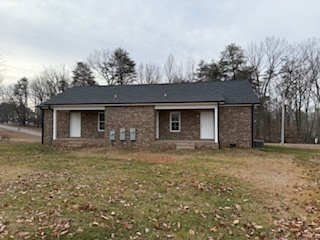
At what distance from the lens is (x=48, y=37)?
22906mm

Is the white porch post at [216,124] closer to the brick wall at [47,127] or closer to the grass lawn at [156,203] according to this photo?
the grass lawn at [156,203]

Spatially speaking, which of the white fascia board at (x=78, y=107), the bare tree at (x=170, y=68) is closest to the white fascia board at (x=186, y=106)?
the white fascia board at (x=78, y=107)

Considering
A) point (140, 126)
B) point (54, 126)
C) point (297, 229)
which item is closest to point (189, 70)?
point (140, 126)

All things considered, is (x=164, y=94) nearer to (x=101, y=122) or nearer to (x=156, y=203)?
(x=101, y=122)

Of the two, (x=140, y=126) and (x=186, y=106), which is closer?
(x=186, y=106)

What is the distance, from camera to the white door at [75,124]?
22781 millimetres

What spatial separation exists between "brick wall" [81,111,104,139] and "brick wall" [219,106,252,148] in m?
8.66

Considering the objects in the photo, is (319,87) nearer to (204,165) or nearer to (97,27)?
(97,27)

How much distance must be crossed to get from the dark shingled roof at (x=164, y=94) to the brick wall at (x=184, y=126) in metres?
1.39

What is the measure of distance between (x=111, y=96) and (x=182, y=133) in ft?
18.3

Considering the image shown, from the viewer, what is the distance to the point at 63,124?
22.8m

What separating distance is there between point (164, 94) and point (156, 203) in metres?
14.8

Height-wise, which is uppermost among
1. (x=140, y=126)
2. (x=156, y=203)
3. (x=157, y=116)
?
(x=157, y=116)

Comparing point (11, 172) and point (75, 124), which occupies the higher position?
point (75, 124)
